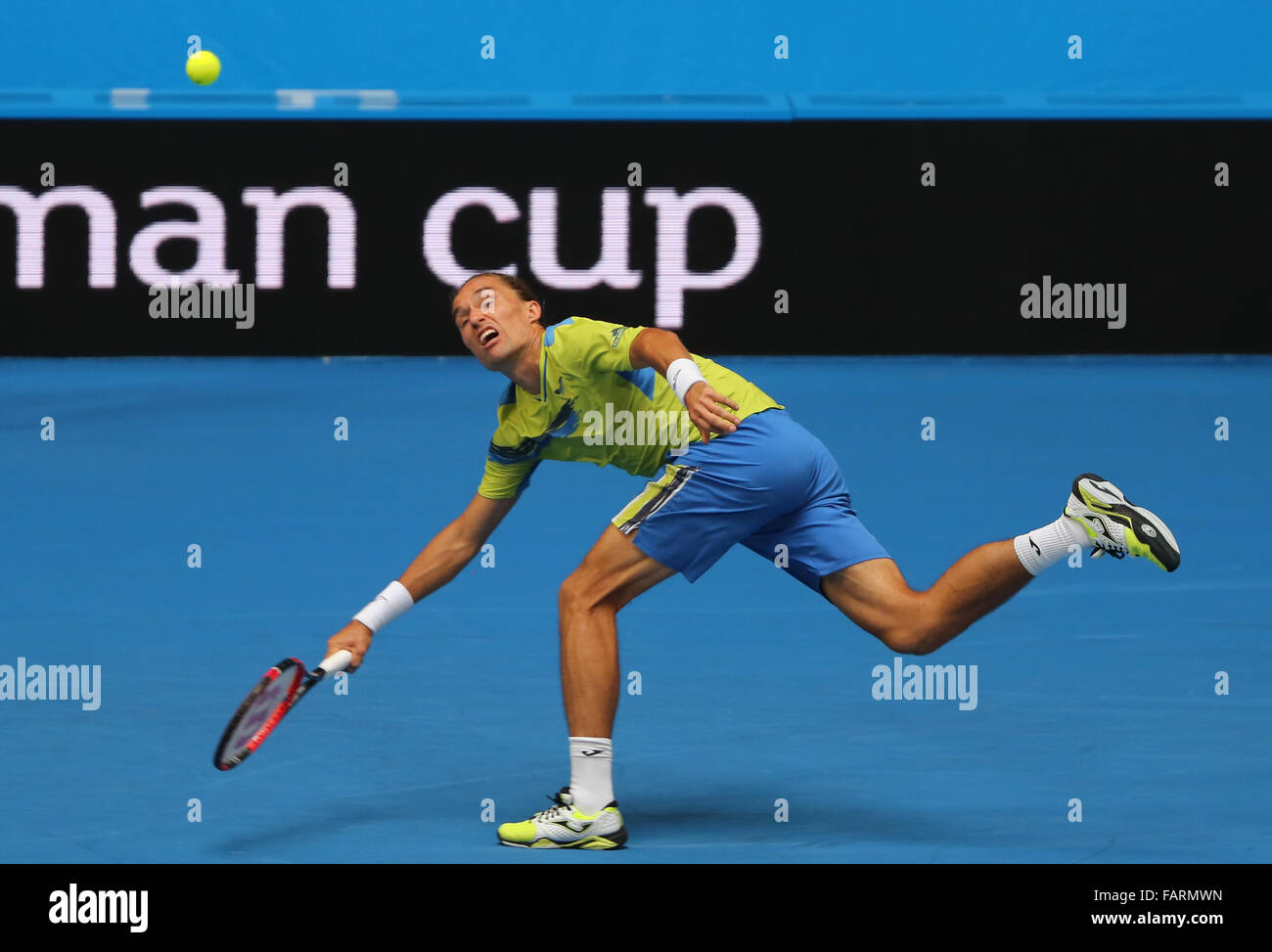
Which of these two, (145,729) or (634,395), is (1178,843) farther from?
(145,729)

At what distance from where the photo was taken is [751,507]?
546cm

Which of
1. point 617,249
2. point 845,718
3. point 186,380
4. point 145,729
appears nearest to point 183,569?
point 145,729

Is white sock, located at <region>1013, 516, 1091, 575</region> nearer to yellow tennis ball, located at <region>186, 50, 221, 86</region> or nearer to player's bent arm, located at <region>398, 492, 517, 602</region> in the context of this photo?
player's bent arm, located at <region>398, 492, 517, 602</region>

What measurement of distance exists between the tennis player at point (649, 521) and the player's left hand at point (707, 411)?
0.23 metres

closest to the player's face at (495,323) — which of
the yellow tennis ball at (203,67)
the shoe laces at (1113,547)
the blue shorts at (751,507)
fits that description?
the blue shorts at (751,507)

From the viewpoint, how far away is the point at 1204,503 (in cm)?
1105

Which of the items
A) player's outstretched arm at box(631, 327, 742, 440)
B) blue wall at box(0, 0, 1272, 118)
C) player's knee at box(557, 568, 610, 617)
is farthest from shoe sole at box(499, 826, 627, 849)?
blue wall at box(0, 0, 1272, 118)

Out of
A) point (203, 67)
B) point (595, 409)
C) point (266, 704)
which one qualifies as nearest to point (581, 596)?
point (595, 409)

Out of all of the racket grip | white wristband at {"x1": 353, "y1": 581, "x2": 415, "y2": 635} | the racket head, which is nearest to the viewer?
the racket head

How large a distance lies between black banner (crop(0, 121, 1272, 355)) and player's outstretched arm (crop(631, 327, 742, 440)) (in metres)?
11.2

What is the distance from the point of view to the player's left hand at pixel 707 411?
4.95 m

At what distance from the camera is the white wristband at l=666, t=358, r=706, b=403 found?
5035 millimetres

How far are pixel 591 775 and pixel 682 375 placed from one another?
102 cm

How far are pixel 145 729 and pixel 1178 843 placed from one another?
124 inches
